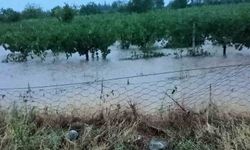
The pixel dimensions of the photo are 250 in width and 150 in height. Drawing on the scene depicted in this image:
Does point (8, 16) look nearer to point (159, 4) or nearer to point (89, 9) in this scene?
point (89, 9)

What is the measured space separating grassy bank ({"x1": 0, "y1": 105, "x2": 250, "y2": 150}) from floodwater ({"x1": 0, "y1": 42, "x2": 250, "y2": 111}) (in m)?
0.51

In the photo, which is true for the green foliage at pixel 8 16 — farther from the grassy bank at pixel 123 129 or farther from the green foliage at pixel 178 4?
the grassy bank at pixel 123 129

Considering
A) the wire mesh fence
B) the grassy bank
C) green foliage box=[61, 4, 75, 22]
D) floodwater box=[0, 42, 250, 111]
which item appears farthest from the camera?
green foliage box=[61, 4, 75, 22]

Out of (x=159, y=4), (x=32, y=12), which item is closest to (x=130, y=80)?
(x=32, y=12)

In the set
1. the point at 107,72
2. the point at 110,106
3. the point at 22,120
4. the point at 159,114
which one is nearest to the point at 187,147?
the point at 159,114

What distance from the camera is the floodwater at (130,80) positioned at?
5812 mm

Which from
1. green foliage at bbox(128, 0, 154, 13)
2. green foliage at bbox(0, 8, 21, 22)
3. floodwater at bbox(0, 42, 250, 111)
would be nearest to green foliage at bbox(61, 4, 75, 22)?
floodwater at bbox(0, 42, 250, 111)

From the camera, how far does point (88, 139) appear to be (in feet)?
14.5

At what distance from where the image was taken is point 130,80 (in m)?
8.45

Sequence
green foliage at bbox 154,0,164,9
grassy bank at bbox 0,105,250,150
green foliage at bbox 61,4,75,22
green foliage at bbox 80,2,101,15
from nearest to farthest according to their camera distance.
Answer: grassy bank at bbox 0,105,250,150 → green foliage at bbox 61,4,75,22 → green foliage at bbox 80,2,101,15 → green foliage at bbox 154,0,164,9

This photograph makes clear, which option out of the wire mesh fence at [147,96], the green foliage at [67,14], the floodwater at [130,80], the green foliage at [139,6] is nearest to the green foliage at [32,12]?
the green foliage at [139,6]

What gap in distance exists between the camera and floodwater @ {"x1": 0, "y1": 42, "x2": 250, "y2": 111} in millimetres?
5812

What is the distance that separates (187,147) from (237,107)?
3.69 feet

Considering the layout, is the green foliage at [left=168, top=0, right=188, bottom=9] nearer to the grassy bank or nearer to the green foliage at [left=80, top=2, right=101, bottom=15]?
the green foliage at [left=80, top=2, right=101, bottom=15]
